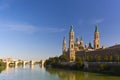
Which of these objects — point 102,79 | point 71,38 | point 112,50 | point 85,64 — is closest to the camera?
point 102,79

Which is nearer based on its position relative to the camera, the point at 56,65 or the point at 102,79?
the point at 102,79

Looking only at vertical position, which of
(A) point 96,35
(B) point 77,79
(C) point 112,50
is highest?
(A) point 96,35

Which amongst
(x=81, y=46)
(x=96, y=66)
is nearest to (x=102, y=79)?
(x=96, y=66)

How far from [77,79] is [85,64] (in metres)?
23.1

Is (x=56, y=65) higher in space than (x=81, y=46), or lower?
lower

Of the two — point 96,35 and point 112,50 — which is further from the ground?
point 96,35

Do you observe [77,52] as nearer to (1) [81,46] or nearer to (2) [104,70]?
(1) [81,46]

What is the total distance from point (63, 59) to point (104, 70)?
129 feet

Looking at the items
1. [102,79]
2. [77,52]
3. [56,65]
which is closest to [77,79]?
[102,79]

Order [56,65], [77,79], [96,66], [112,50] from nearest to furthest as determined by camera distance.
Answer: [77,79] → [96,66] → [112,50] → [56,65]

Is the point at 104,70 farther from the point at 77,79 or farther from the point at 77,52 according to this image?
the point at 77,52

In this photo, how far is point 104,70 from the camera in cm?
4909

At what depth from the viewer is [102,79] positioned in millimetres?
35844

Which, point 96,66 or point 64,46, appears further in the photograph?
point 64,46
